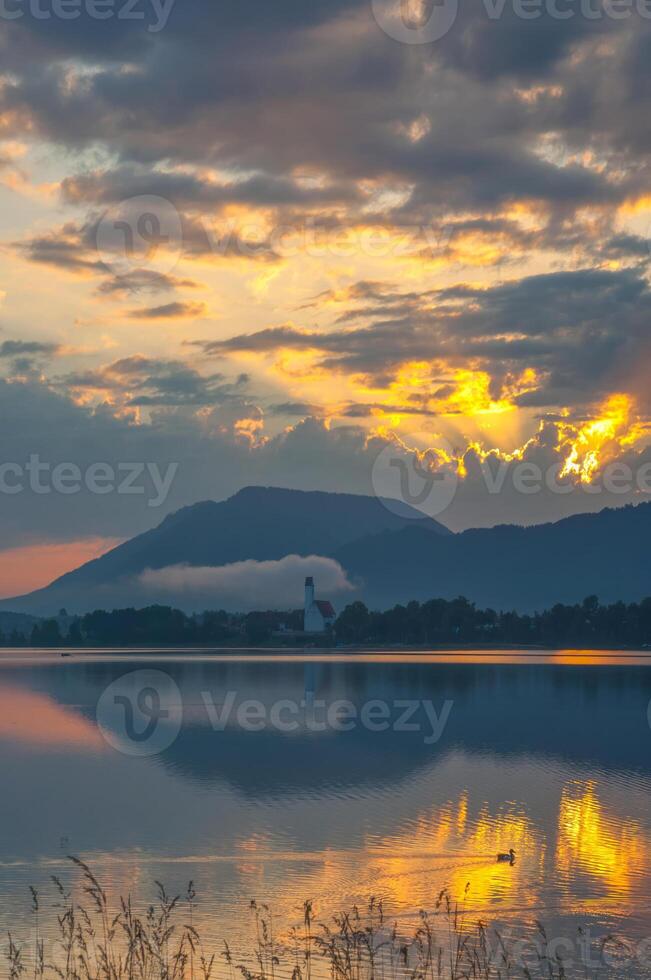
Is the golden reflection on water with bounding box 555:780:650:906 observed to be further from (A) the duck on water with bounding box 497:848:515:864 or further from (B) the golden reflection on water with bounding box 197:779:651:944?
(A) the duck on water with bounding box 497:848:515:864

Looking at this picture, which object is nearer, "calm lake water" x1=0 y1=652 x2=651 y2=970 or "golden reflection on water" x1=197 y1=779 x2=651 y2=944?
"golden reflection on water" x1=197 y1=779 x2=651 y2=944

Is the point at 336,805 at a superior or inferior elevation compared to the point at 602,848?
superior

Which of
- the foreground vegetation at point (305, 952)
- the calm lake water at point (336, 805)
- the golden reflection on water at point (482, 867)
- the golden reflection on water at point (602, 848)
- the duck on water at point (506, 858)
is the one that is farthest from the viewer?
the duck on water at point (506, 858)

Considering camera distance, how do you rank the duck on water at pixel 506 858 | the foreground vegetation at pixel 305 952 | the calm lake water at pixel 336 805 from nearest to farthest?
1. the foreground vegetation at pixel 305 952
2. the calm lake water at pixel 336 805
3. the duck on water at pixel 506 858

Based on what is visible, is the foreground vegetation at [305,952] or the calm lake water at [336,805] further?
the calm lake water at [336,805]

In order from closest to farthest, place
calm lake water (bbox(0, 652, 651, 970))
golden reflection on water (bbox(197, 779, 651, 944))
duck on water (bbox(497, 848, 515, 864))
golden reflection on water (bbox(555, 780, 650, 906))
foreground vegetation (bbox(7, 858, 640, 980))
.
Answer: foreground vegetation (bbox(7, 858, 640, 980))
golden reflection on water (bbox(197, 779, 651, 944))
calm lake water (bbox(0, 652, 651, 970))
golden reflection on water (bbox(555, 780, 650, 906))
duck on water (bbox(497, 848, 515, 864))

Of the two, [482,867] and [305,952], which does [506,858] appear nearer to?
[482,867]

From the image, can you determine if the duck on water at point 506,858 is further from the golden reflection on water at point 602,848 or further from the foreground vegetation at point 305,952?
the foreground vegetation at point 305,952

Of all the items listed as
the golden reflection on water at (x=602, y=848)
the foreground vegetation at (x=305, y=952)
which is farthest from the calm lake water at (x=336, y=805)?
the foreground vegetation at (x=305, y=952)

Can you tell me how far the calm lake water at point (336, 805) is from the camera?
28641 mm

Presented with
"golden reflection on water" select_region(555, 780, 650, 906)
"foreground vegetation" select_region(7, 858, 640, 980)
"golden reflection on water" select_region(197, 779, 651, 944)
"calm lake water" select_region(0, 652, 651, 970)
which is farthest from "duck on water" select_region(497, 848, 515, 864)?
"foreground vegetation" select_region(7, 858, 640, 980)

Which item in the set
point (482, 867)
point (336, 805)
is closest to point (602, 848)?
point (482, 867)

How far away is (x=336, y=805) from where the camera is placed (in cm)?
4125

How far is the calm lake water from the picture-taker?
28.6 m
